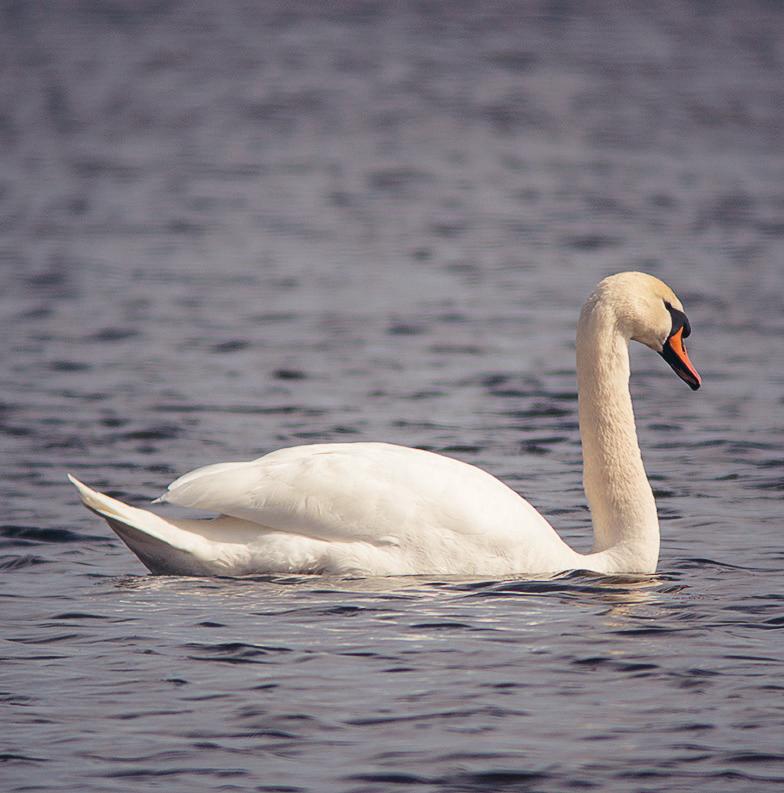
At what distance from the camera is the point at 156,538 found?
26.0ft

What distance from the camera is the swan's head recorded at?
8.72 meters

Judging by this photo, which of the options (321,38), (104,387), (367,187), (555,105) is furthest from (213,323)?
→ (321,38)

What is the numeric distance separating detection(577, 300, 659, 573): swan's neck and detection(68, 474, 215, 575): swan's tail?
6.10 ft

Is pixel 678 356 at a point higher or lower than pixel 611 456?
higher

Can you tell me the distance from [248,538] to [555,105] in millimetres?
24554

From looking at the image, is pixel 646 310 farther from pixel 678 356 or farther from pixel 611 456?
pixel 611 456

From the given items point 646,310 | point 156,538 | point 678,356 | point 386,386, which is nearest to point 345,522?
point 156,538

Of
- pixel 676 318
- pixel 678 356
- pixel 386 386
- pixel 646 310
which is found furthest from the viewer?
pixel 386 386

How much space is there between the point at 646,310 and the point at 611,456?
726 millimetres

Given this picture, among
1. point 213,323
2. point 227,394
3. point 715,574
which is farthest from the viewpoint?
point 213,323

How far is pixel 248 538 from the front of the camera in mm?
8156

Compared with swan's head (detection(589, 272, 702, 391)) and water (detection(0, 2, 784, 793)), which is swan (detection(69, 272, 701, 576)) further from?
swan's head (detection(589, 272, 702, 391))

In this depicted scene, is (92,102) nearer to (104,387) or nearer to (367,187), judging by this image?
(367,187)

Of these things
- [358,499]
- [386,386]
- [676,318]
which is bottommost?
[386,386]
